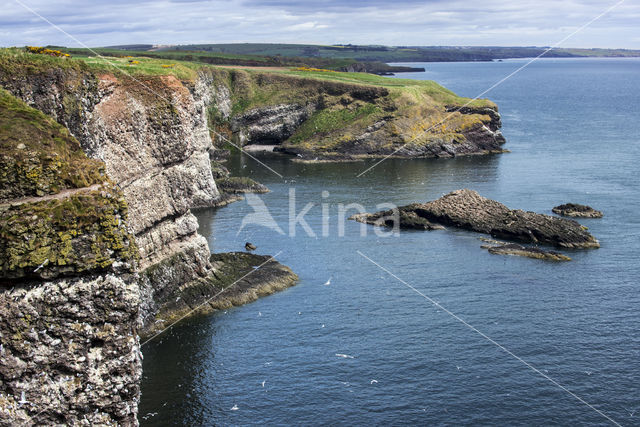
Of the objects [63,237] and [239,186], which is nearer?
[63,237]

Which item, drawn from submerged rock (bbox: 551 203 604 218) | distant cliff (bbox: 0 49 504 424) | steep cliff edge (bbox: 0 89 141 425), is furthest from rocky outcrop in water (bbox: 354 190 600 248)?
steep cliff edge (bbox: 0 89 141 425)

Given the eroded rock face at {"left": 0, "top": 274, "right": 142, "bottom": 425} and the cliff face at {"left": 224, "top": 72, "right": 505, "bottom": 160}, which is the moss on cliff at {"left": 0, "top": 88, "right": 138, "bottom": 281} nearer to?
the eroded rock face at {"left": 0, "top": 274, "right": 142, "bottom": 425}

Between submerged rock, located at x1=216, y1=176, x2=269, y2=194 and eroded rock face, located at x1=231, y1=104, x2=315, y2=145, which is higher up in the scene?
eroded rock face, located at x1=231, y1=104, x2=315, y2=145

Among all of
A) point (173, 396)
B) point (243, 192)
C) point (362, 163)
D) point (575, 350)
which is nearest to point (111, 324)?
point (173, 396)

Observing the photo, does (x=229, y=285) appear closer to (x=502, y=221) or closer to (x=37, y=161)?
(x=37, y=161)

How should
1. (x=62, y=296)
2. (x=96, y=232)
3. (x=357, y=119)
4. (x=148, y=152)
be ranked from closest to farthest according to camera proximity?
(x=62, y=296), (x=96, y=232), (x=148, y=152), (x=357, y=119)

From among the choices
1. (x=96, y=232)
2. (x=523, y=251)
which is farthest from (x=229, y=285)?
(x=96, y=232)
